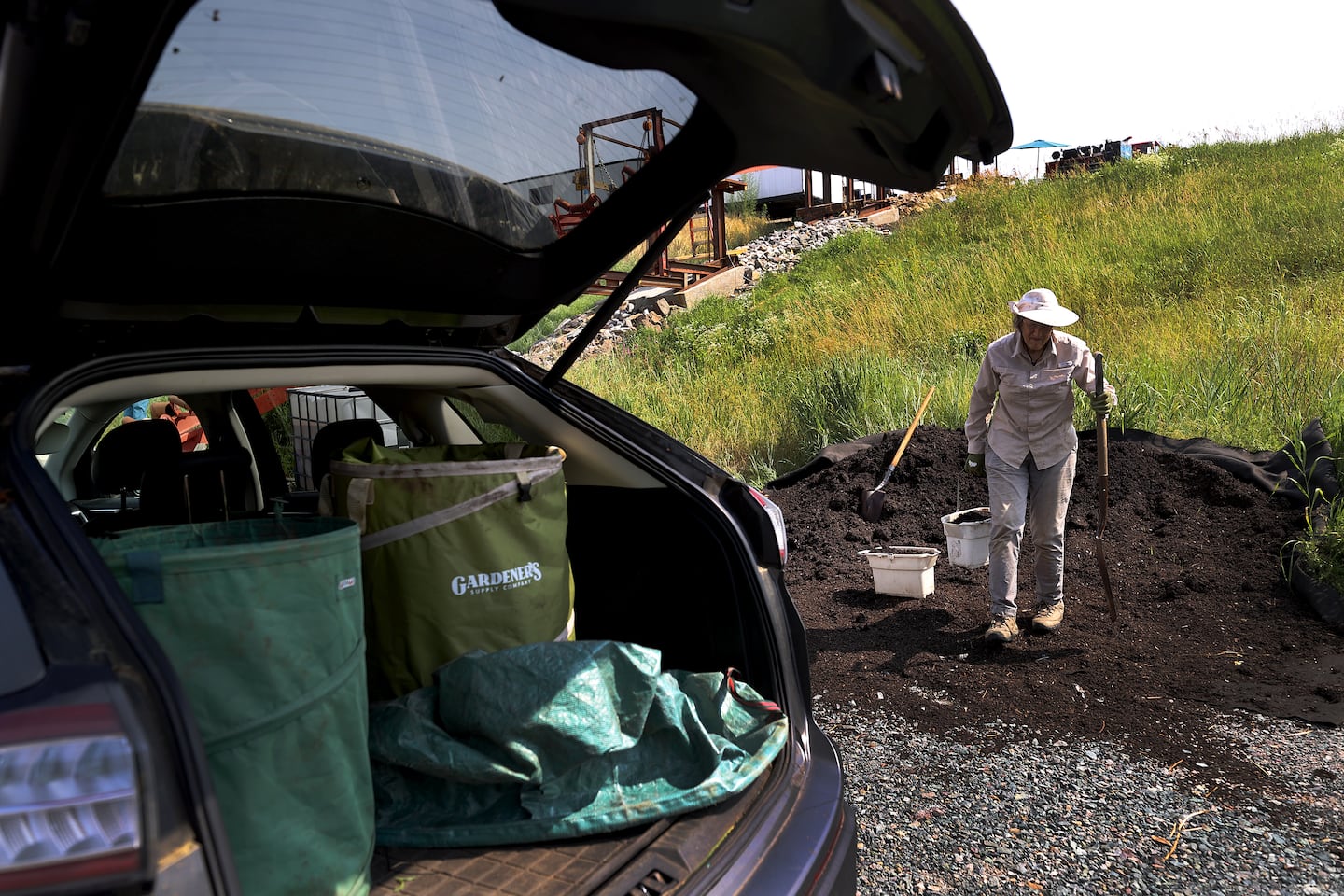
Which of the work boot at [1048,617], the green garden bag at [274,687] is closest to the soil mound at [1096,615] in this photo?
the work boot at [1048,617]

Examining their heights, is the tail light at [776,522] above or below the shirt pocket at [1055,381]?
below

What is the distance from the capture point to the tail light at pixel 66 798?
0.89m

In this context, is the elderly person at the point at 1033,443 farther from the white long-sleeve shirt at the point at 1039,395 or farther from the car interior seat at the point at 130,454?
the car interior seat at the point at 130,454

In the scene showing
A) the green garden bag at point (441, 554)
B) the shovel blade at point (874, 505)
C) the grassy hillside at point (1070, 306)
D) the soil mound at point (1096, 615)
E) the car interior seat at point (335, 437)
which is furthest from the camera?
the grassy hillside at point (1070, 306)

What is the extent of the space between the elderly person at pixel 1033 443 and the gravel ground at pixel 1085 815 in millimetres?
1103

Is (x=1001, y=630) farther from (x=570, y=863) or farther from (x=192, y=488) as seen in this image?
(x=192, y=488)

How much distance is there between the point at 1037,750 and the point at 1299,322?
6886 mm

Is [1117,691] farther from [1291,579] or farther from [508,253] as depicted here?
[508,253]

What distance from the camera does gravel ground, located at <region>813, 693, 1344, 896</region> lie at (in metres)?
2.75

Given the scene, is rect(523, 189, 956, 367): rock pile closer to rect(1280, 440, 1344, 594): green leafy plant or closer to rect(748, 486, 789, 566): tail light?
rect(1280, 440, 1344, 594): green leafy plant

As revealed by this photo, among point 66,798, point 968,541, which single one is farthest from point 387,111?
point 968,541

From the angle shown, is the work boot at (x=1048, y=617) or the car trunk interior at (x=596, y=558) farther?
the work boot at (x=1048, y=617)

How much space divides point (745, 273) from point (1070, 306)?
7.81m

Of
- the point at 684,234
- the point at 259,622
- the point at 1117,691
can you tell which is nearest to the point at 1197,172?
the point at 684,234
